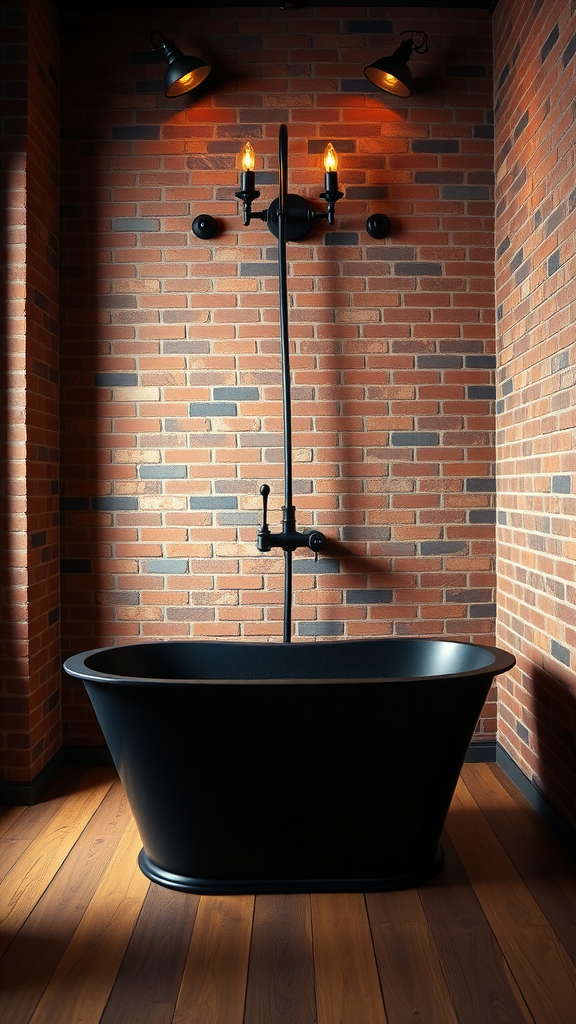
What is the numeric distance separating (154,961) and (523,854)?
1.07 metres

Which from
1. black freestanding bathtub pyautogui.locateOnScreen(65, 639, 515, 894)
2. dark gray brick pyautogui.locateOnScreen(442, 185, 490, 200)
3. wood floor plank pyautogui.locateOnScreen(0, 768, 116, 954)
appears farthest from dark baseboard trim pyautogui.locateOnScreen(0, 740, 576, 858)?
dark gray brick pyautogui.locateOnScreen(442, 185, 490, 200)

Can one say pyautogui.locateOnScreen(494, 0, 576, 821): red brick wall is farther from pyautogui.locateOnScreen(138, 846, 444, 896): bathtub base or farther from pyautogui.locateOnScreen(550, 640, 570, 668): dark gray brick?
pyautogui.locateOnScreen(138, 846, 444, 896): bathtub base

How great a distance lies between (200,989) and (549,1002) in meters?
0.69

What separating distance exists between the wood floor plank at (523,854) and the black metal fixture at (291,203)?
2025 mm

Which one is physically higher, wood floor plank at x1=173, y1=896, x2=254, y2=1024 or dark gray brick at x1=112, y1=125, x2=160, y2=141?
dark gray brick at x1=112, y1=125, x2=160, y2=141

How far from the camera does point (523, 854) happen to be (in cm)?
227

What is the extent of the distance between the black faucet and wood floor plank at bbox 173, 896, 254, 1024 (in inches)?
44.7

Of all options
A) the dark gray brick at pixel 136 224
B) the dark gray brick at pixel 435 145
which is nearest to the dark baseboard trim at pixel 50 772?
the dark gray brick at pixel 136 224

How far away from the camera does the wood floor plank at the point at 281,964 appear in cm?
159

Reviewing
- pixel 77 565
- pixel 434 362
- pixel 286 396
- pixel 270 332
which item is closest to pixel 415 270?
pixel 434 362

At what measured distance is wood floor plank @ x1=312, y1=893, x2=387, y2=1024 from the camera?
62.6 inches

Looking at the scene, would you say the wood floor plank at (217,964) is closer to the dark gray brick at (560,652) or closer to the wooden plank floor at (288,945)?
the wooden plank floor at (288,945)

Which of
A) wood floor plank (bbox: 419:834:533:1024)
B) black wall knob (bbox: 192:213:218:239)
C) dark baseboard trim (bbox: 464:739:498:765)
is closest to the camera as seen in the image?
wood floor plank (bbox: 419:834:533:1024)

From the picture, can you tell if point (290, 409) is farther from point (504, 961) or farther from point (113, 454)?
point (504, 961)
